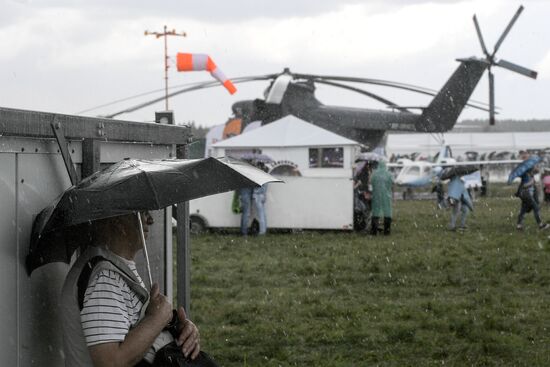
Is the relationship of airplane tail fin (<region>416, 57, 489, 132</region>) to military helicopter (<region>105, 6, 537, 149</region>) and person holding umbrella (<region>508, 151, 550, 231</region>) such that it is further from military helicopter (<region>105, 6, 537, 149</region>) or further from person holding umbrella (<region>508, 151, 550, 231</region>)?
person holding umbrella (<region>508, 151, 550, 231</region>)

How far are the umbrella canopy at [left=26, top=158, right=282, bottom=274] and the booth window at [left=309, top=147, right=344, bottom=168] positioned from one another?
20017 millimetres

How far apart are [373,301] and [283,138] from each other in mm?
13679

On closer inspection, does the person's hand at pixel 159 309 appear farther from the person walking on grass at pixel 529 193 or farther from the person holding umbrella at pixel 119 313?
the person walking on grass at pixel 529 193

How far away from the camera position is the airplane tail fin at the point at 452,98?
38562mm

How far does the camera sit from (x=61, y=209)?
11.0ft

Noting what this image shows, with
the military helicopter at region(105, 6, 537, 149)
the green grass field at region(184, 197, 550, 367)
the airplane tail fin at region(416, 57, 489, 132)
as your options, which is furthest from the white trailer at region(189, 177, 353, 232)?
the airplane tail fin at region(416, 57, 489, 132)

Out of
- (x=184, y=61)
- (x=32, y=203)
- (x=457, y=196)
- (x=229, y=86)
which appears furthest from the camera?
(x=229, y=86)

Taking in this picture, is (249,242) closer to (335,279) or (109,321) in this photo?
(335,279)

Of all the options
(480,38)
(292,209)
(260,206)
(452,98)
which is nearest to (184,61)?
(452,98)

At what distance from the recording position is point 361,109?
119 feet

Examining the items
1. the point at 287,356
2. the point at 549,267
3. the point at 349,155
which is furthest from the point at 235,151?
the point at 287,356

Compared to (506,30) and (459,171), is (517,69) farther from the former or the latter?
(459,171)

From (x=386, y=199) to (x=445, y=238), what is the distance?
5.20 ft

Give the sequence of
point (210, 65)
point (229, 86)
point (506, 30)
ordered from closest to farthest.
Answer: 1. point (210, 65)
2. point (229, 86)
3. point (506, 30)
